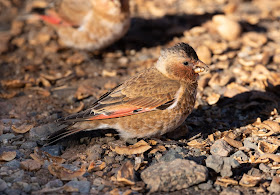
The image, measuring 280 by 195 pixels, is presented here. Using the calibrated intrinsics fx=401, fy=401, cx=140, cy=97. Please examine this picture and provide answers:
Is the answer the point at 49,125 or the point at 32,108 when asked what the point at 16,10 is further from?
the point at 49,125

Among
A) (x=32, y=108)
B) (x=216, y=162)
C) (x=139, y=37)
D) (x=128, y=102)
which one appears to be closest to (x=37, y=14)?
(x=139, y=37)

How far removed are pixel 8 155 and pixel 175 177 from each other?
167 cm

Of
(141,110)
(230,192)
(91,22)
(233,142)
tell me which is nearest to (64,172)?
(141,110)

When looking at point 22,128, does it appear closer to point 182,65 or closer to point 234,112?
point 182,65

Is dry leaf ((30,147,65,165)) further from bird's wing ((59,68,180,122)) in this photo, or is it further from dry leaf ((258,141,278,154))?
dry leaf ((258,141,278,154))

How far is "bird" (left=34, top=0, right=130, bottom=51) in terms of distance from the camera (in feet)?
21.7

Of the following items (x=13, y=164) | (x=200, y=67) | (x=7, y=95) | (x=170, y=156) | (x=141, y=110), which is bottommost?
(x=7, y=95)

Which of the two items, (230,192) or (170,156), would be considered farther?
(170,156)

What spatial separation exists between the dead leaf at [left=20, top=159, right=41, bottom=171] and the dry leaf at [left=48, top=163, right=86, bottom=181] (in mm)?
150

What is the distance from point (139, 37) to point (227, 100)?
9.08 ft

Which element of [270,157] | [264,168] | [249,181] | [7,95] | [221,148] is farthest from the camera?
[7,95]

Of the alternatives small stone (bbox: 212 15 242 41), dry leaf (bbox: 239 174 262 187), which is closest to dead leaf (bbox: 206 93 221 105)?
dry leaf (bbox: 239 174 262 187)

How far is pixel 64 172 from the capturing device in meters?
3.67

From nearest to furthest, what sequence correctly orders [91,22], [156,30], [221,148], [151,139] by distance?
[221,148], [151,139], [91,22], [156,30]
